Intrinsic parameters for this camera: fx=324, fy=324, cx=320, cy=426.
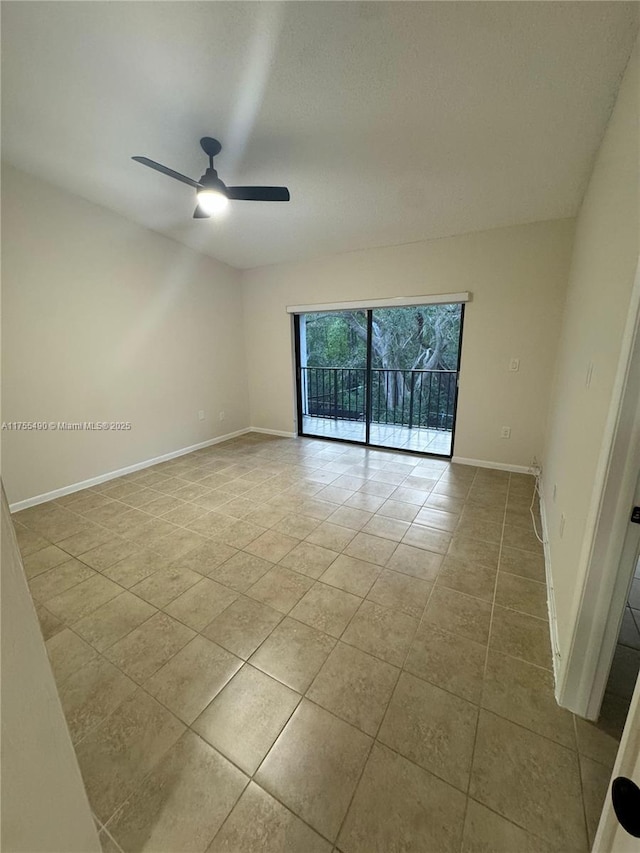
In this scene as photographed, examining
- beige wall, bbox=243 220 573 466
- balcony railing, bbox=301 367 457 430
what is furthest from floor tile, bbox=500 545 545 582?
balcony railing, bbox=301 367 457 430

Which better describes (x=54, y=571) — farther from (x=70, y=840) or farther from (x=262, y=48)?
(x=262, y=48)

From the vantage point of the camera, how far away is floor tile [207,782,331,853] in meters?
0.88

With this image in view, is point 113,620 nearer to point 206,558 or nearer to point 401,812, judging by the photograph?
point 206,558

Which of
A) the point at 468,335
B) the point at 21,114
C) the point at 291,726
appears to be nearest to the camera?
the point at 291,726

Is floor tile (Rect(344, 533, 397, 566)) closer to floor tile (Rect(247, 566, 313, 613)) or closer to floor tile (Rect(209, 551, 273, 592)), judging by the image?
floor tile (Rect(247, 566, 313, 613))

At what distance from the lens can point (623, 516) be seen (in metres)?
1.01

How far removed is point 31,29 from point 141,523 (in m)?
2.73

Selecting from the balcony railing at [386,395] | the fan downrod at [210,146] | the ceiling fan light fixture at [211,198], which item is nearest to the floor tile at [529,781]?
the ceiling fan light fixture at [211,198]

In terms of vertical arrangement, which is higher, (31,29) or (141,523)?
(31,29)

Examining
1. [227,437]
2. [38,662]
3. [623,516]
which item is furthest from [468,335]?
[38,662]

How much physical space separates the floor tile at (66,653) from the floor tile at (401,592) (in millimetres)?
1347

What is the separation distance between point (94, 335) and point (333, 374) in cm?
327

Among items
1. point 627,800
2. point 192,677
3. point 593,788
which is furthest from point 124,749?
point 593,788

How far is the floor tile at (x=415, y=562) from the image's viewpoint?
1932 millimetres
